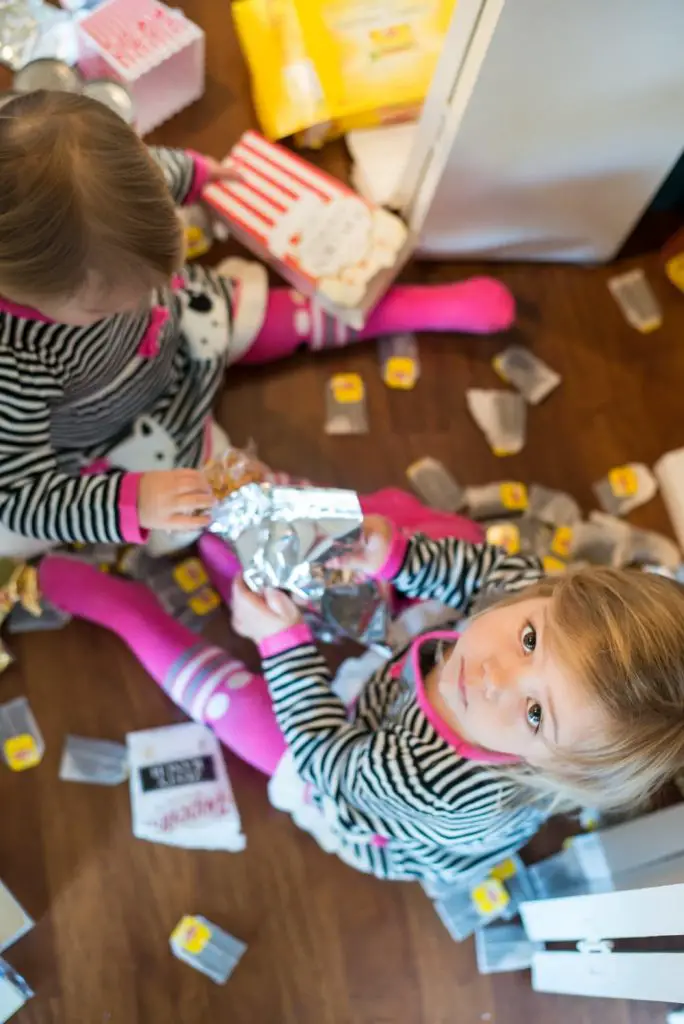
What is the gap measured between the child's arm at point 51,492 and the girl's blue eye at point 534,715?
42 cm

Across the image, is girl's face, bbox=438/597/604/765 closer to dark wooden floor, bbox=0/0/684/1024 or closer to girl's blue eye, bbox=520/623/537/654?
girl's blue eye, bbox=520/623/537/654

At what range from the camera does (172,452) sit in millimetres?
1125

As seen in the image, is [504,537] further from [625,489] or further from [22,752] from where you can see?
[22,752]

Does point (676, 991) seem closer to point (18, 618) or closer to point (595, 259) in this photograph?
point (18, 618)

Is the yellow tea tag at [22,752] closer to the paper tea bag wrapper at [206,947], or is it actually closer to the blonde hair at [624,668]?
the paper tea bag wrapper at [206,947]

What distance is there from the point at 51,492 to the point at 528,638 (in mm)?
507

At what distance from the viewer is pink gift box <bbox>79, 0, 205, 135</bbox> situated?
1271 mm

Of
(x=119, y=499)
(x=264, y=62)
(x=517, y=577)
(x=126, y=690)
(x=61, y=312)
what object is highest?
(x=264, y=62)

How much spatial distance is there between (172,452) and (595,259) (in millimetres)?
768

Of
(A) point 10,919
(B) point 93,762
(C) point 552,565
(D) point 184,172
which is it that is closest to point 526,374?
(C) point 552,565

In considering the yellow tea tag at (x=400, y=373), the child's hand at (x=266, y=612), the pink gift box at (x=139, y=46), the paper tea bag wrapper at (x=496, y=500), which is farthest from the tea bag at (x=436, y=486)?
the pink gift box at (x=139, y=46)

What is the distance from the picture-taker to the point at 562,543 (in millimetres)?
1243

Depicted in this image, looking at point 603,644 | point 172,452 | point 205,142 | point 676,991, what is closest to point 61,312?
point 172,452

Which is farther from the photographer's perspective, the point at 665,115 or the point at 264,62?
the point at 264,62
